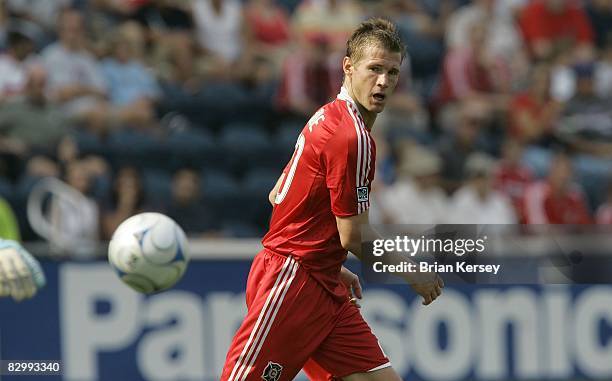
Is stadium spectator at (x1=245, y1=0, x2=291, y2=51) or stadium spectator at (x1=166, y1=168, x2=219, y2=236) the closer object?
stadium spectator at (x1=166, y1=168, x2=219, y2=236)

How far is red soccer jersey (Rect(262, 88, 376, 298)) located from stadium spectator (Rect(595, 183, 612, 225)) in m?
6.26

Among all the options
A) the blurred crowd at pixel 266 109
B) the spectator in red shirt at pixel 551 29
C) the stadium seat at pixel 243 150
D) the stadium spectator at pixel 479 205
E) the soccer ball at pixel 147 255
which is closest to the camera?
the soccer ball at pixel 147 255

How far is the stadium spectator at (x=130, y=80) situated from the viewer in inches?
419

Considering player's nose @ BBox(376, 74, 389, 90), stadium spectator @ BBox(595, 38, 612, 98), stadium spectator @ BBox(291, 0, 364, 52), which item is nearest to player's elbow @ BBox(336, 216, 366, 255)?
player's nose @ BBox(376, 74, 389, 90)

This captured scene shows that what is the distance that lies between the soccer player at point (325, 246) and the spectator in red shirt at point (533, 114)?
22.6 feet

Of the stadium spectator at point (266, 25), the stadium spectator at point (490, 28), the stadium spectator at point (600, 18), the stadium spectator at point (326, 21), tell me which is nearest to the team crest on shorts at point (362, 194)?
the stadium spectator at point (326, 21)

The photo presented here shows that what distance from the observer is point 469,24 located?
12.5m

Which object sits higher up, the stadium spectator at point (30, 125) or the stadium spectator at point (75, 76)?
the stadium spectator at point (75, 76)

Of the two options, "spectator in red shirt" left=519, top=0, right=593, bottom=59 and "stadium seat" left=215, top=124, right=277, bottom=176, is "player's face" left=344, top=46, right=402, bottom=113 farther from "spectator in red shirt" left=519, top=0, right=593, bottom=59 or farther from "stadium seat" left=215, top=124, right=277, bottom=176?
"spectator in red shirt" left=519, top=0, right=593, bottom=59

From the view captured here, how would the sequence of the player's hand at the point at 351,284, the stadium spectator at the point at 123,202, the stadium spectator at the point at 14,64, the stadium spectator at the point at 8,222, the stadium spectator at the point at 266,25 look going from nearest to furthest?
the player's hand at the point at 351,284
the stadium spectator at the point at 8,222
the stadium spectator at the point at 123,202
the stadium spectator at the point at 14,64
the stadium spectator at the point at 266,25

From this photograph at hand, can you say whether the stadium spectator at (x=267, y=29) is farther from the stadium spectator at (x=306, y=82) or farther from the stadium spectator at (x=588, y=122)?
the stadium spectator at (x=588, y=122)

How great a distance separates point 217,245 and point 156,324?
29.5 inches

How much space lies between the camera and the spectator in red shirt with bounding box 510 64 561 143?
1192 centimetres

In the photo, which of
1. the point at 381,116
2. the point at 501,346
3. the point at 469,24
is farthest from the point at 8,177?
the point at 469,24
